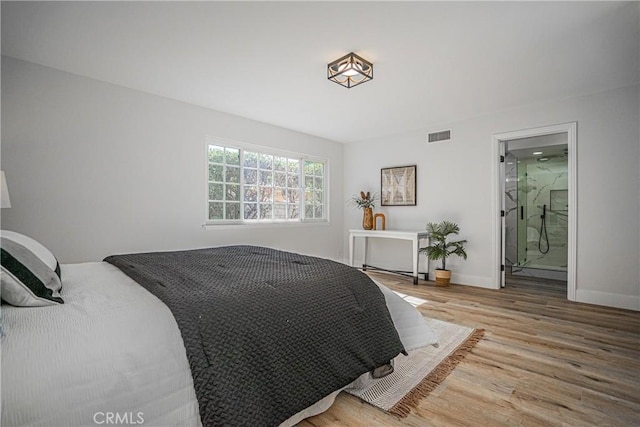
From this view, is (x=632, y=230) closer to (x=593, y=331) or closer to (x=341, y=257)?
(x=593, y=331)

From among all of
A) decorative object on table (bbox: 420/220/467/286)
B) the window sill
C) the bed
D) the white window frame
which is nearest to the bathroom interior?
decorative object on table (bbox: 420/220/467/286)

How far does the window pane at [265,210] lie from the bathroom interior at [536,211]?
14.1 feet

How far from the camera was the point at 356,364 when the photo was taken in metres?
1.53

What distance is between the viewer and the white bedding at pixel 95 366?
81cm

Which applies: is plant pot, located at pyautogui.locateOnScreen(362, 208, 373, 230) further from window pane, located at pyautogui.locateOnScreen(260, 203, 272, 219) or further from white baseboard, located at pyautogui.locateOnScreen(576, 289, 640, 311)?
white baseboard, located at pyautogui.locateOnScreen(576, 289, 640, 311)

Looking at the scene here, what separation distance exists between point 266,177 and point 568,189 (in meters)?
3.84

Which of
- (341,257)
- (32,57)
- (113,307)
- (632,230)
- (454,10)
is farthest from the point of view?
(341,257)

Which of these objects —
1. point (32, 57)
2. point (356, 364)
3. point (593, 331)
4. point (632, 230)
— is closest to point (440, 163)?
point (632, 230)

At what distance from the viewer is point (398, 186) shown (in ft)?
16.5

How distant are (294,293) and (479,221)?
3.56m

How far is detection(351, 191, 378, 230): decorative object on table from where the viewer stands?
16.7 feet

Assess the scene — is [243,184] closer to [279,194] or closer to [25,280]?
[279,194]

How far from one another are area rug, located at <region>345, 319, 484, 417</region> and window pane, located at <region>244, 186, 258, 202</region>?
2.92 metres

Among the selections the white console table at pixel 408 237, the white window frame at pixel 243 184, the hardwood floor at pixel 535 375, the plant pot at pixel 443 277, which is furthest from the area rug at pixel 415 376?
the white window frame at pixel 243 184
